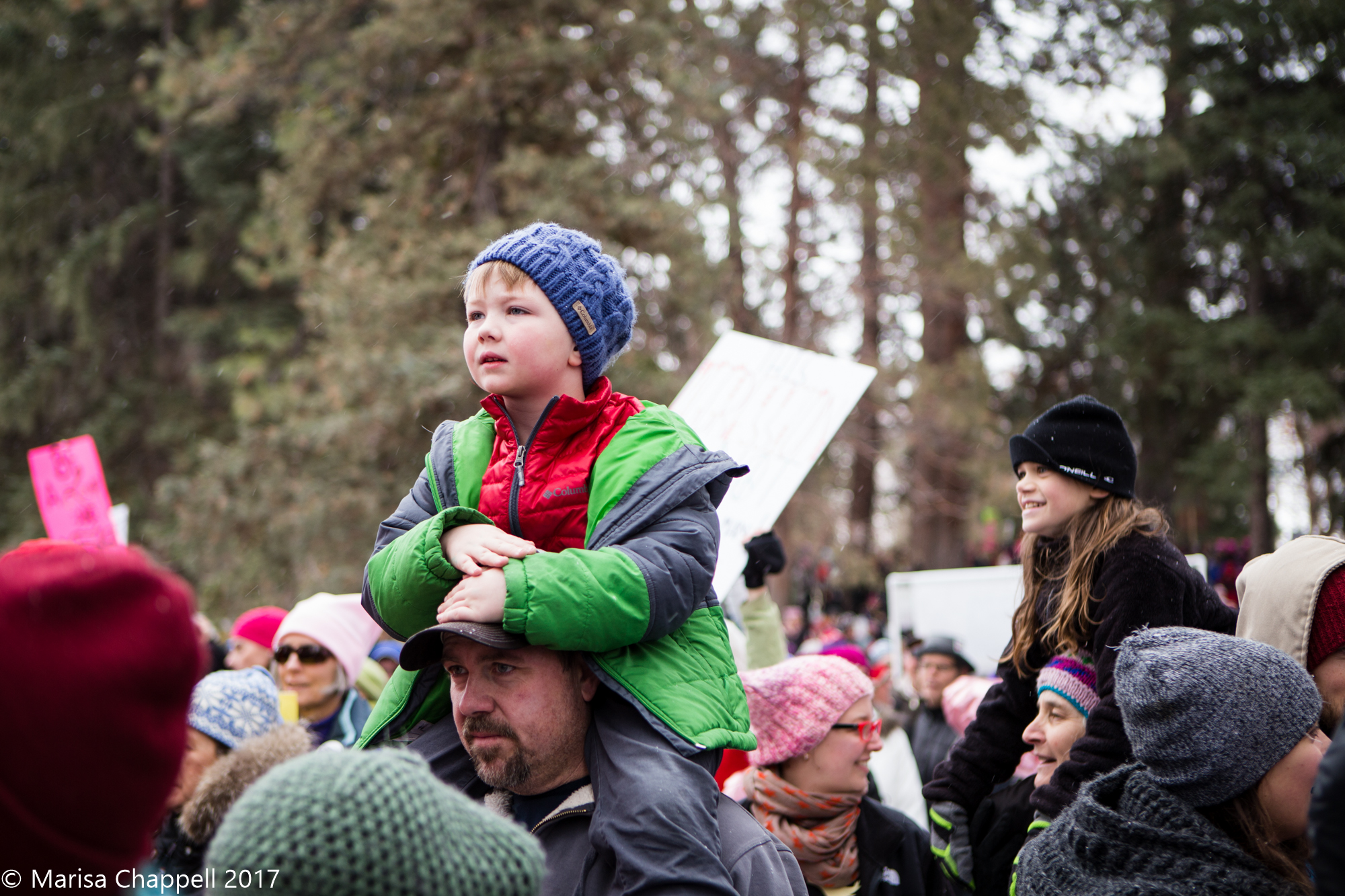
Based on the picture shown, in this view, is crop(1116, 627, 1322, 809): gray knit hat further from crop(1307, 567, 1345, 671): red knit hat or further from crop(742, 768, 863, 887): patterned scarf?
crop(742, 768, 863, 887): patterned scarf

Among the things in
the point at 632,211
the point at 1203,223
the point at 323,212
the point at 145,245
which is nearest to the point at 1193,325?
the point at 1203,223

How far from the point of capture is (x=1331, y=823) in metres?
1.20

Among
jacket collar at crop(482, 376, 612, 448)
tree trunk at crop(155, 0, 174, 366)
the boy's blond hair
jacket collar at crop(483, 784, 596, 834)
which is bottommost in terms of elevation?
jacket collar at crop(483, 784, 596, 834)

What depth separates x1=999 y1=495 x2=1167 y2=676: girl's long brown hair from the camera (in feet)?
8.94

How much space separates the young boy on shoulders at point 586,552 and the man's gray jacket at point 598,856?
0.09 meters

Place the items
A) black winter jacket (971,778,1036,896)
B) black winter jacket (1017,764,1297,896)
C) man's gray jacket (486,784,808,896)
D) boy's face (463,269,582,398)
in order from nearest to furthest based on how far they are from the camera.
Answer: black winter jacket (1017,764,1297,896) → man's gray jacket (486,784,808,896) → boy's face (463,269,582,398) → black winter jacket (971,778,1036,896)

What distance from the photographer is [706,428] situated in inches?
166

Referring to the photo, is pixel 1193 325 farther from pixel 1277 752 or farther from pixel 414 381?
pixel 1277 752

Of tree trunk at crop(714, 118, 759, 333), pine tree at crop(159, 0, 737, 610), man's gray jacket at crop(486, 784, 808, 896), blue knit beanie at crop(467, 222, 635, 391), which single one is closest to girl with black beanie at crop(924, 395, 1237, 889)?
man's gray jacket at crop(486, 784, 808, 896)

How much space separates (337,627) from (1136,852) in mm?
3379

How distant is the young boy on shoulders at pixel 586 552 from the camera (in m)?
1.89

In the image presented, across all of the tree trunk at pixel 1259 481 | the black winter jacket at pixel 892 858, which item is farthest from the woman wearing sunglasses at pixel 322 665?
the tree trunk at pixel 1259 481

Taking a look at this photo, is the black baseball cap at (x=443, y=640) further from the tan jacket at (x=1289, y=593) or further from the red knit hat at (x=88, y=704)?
the tan jacket at (x=1289, y=593)

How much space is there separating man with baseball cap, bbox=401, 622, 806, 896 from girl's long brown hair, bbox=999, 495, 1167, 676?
1.04 m
